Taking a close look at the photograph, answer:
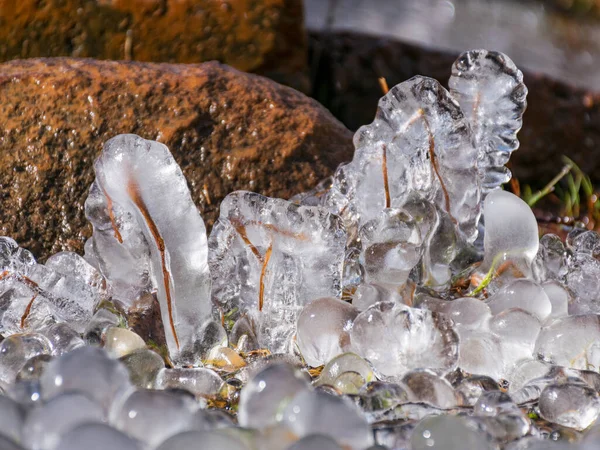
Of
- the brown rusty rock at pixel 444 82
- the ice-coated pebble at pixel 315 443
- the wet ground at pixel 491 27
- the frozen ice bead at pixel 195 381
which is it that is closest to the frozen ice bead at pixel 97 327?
the frozen ice bead at pixel 195 381

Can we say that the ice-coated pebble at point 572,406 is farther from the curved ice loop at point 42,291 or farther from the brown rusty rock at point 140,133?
the brown rusty rock at point 140,133

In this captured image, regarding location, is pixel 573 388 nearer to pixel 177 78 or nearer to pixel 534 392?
pixel 534 392

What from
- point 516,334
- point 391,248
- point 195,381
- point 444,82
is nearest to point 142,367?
point 195,381

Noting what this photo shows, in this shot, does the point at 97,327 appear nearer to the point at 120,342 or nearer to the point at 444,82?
the point at 120,342

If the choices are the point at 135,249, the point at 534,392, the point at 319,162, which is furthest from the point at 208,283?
the point at 319,162

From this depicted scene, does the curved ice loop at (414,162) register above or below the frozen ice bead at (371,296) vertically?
above

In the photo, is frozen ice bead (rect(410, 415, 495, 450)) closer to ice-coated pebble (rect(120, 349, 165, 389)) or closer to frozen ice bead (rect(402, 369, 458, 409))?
frozen ice bead (rect(402, 369, 458, 409))
